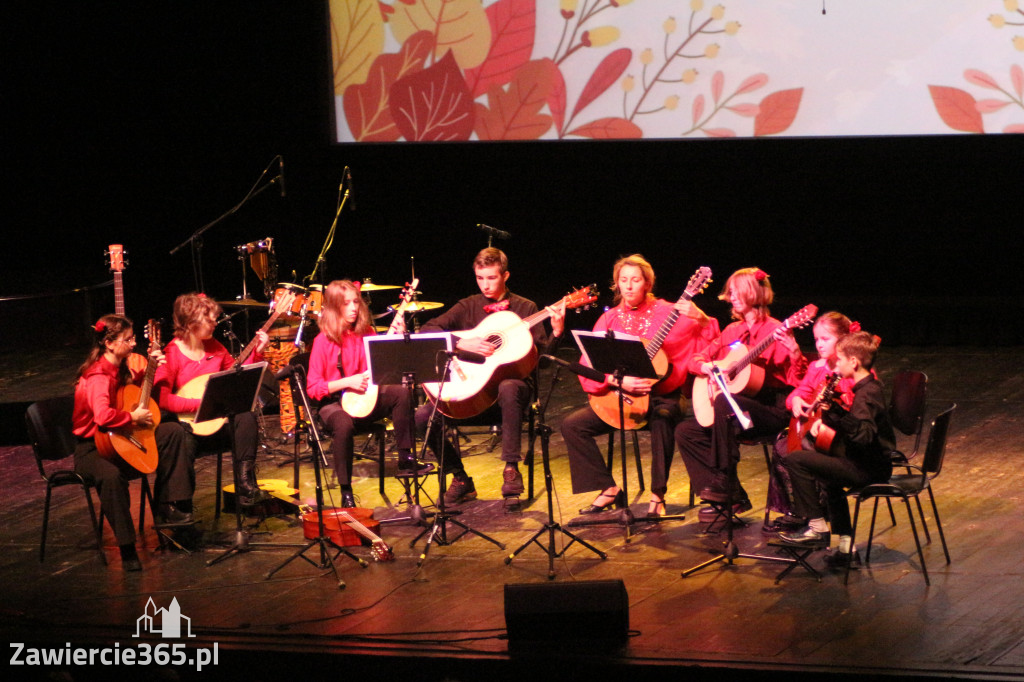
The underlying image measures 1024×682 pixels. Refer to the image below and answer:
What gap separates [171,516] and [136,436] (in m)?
0.48

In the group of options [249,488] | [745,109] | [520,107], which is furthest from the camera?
[520,107]

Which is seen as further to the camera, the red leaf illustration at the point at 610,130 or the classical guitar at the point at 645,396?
the red leaf illustration at the point at 610,130

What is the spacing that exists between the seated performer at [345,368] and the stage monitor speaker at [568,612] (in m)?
2.17

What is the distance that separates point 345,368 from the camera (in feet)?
22.8

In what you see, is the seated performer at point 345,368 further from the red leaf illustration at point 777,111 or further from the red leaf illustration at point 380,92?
the red leaf illustration at point 777,111

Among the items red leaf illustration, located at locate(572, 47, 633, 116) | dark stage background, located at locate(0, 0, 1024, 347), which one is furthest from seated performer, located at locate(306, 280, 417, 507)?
red leaf illustration, located at locate(572, 47, 633, 116)

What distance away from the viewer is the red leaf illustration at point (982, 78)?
361 inches

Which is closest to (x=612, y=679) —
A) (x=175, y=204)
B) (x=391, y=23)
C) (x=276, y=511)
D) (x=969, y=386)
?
(x=276, y=511)

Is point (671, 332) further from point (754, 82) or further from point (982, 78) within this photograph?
point (982, 78)

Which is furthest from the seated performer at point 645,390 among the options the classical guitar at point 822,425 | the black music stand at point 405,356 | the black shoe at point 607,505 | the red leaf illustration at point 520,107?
the red leaf illustration at point 520,107

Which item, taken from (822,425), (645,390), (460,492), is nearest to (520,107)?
(460,492)

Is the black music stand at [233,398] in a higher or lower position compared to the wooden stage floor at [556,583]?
higher

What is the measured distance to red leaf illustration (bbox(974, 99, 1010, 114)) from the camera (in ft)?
30.3

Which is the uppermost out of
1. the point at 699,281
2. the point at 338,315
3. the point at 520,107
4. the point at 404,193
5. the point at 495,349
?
the point at 520,107
